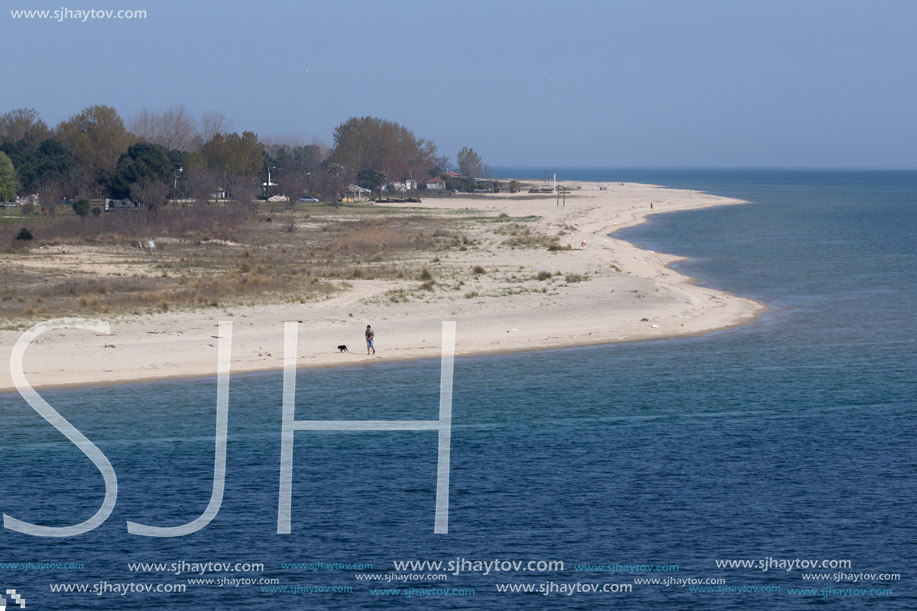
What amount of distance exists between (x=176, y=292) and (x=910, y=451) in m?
30.7

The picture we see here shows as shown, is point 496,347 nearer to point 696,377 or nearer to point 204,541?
point 696,377

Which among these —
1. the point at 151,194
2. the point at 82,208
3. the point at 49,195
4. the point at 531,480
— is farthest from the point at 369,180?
the point at 531,480

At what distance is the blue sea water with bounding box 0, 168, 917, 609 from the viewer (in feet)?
58.1

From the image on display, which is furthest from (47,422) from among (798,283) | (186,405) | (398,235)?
(398,235)

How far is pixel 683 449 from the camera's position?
25266 mm

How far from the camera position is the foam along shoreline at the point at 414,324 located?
109 feet

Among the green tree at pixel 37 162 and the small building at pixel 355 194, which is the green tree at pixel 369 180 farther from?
the green tree at pixel 37 162

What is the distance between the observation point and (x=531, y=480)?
2278 centimetres

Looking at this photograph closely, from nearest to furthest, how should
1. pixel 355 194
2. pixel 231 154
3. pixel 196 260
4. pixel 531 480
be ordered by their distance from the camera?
pixel 531 480, pixel 196 260, pixel 231 154, pixel 355 194

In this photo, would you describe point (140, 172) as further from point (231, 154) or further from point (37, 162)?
point (231, 154)

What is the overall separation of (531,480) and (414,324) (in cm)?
1810

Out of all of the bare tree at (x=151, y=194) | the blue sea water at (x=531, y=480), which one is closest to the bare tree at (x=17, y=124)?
the bare tree at (x=151, y=194)

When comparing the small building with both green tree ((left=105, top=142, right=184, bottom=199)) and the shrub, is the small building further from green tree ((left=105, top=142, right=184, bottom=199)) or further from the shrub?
the shrub

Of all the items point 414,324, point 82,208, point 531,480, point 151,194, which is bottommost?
point 531,480
